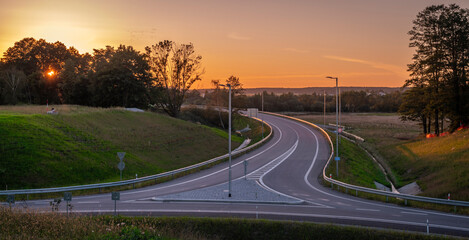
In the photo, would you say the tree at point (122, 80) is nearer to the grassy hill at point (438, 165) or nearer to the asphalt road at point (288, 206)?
the asphalt road at point (288, 206)

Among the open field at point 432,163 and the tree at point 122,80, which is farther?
the tree at point 122,80

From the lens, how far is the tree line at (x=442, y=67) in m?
57.7

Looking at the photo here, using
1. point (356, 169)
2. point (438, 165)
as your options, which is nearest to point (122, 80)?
point (356, 169)

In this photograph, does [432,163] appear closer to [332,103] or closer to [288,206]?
[288,206]

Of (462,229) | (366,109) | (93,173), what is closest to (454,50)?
(462,229)

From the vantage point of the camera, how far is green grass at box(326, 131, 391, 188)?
128 feet

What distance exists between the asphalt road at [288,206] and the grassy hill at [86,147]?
5.76 meters

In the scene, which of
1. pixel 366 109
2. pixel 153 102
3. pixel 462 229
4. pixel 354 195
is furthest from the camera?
pixel 366 109

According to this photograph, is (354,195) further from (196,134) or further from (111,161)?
(196,134)

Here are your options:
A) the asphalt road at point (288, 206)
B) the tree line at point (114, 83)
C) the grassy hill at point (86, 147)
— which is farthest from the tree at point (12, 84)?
the asphalt road at point (288, 206)

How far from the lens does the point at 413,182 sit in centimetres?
4041

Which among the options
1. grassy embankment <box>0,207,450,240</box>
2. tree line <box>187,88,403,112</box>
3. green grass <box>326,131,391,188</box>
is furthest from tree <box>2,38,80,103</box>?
grassy embankment <box>0,207,450,240</box>

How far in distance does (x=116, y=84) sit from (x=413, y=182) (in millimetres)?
52696

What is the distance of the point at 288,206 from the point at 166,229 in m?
9.08
